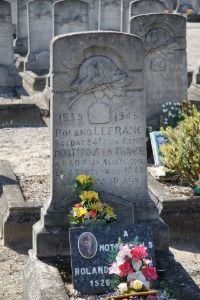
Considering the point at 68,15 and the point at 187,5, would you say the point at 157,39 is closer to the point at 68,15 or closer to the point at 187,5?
the point at 68,15

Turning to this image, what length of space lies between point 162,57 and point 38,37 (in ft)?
26.5

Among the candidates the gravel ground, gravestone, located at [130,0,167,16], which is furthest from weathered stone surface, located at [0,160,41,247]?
gravestone, located at [130,0,167,16]

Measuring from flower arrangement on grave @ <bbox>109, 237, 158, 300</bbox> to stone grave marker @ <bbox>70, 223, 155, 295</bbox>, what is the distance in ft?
1.27

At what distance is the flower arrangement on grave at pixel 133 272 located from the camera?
230 inches

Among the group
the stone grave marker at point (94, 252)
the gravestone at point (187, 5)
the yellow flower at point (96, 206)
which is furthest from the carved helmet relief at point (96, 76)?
the gravestone at point (187, 5)

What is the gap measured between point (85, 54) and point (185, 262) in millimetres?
2299

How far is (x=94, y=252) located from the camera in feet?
21.2

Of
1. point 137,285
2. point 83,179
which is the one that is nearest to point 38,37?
point 83,179

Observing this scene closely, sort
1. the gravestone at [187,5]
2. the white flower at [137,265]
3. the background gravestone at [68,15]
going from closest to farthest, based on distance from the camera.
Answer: the white flower at [137,265]
the background gravestone at [68,15]
the gravestone at [187,5]

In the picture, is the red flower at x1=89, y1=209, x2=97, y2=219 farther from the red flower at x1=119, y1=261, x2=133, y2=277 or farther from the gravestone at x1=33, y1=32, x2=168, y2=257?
the red flower at x1=119, y1=261, x2=133, y2=277

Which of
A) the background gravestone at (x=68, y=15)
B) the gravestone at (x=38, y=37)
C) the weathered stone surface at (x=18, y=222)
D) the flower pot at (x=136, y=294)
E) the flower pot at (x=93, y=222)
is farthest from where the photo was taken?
the gravestone at (x=38, y=37)

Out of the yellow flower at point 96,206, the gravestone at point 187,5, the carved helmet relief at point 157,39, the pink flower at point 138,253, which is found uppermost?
the gravestone at point 187,5

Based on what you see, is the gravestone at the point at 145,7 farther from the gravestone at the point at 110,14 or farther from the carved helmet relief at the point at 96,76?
the carved helmet relief at the point at 96,76

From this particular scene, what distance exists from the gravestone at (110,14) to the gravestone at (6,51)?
572 centimetres
